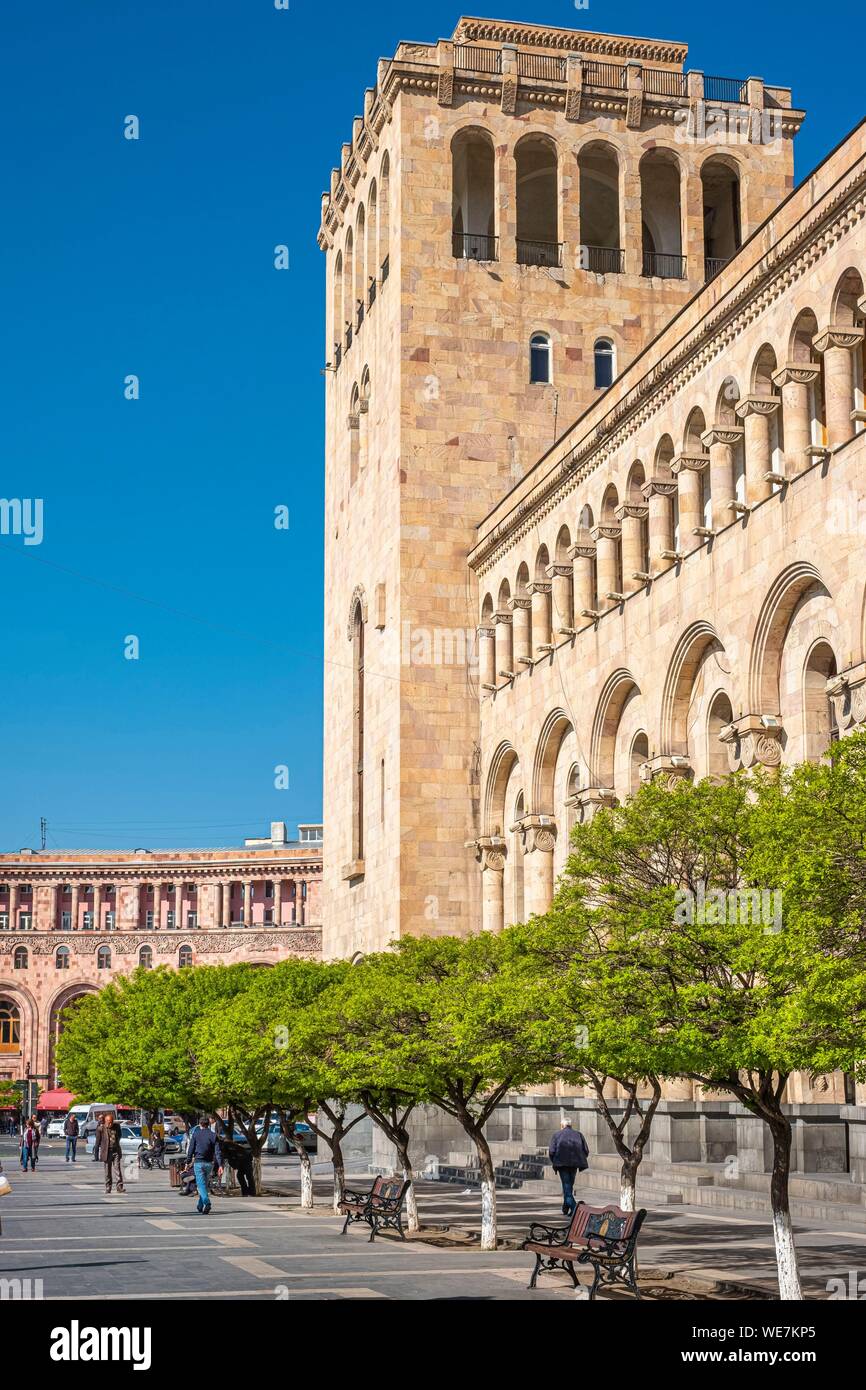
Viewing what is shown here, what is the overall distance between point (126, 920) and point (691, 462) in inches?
3274

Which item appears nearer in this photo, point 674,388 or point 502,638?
point 674,388

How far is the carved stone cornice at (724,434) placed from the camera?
32.8 meters

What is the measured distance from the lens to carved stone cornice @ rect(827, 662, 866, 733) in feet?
85.3

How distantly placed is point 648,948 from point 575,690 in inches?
956

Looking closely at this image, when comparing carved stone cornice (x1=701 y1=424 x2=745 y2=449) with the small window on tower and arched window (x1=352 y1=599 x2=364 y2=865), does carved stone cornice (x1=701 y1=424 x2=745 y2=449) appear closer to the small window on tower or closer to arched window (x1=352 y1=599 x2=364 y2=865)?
the small window on tower

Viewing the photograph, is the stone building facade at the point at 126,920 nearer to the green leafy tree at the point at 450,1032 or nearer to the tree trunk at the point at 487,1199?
the green leafy tree at the point at 450,1032

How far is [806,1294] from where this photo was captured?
56.1 ft

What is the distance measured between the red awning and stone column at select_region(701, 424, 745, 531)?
3186 inches

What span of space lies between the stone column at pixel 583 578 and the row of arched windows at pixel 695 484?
0.03m

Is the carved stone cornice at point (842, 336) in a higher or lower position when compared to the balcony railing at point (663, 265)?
lower

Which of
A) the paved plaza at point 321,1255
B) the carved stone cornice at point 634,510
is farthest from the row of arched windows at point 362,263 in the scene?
the paved plaza at point 321,1255
